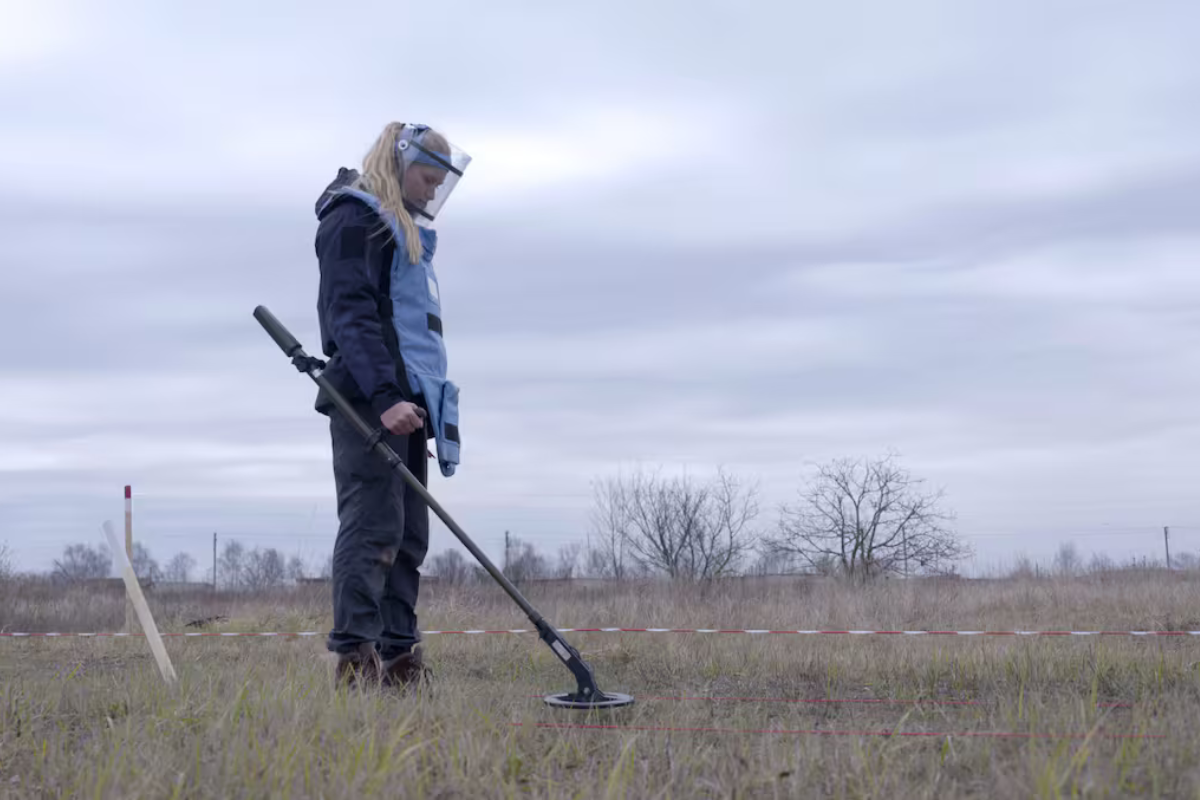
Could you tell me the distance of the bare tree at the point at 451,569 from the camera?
54.5 feet

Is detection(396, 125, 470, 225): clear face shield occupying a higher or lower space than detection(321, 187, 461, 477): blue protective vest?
higher

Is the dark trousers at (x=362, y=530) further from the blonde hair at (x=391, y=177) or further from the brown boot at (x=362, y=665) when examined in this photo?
the blonde hair at (x=391, y=177)

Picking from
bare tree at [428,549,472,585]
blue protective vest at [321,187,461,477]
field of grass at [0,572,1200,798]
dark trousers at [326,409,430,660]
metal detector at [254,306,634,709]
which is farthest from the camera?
bare tree at [428,549,472,585]

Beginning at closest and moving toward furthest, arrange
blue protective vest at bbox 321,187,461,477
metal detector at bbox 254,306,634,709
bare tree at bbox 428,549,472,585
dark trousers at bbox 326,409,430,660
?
metal detector at bbox 254,306,634,709 < dark trousers at bbox 326,409,430,660 < blue protective vest at bbox 321,187,461,477 < bare tree at bbox 428,549,472,585

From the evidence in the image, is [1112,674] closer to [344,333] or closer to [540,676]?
[540,676]

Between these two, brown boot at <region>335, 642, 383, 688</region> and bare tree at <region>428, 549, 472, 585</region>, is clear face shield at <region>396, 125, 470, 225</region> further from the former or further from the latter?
bare tree at <region>428, 549, 472, 585</region>

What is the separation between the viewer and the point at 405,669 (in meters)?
4.66

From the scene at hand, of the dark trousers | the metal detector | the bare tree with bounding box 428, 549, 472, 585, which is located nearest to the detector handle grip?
the metal detector

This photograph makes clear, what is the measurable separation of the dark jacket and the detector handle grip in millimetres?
146

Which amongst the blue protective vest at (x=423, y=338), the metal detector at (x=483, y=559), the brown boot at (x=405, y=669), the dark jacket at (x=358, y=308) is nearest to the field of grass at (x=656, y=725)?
the metal detector at (x=483, y=559)

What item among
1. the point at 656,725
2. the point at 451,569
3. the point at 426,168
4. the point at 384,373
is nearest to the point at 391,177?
the point at 426,168

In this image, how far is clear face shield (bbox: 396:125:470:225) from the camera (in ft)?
15.1

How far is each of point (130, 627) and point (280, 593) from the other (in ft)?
25.1

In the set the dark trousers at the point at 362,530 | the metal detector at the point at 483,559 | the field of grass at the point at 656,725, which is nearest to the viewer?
the field of grass at the point at 656,725
